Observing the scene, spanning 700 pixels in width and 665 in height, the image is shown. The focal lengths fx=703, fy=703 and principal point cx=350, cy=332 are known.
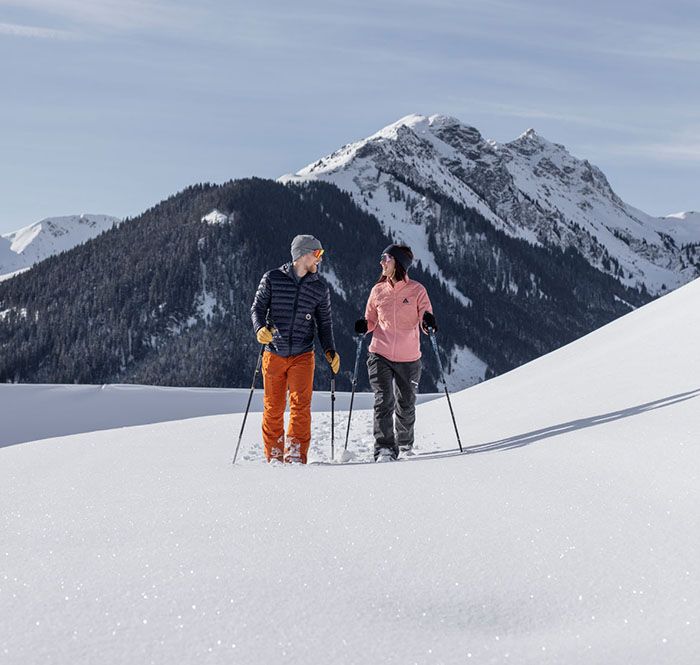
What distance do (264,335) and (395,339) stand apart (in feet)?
4.87

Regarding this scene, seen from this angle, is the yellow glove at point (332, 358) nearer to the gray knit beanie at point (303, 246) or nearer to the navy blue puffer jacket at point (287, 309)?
the navy blue puffer jacket at point (287, 309)

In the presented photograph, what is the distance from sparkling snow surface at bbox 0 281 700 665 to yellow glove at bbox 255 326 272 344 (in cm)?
120

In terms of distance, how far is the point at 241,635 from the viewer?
244 centimetres

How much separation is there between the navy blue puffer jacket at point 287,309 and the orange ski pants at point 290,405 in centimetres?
12

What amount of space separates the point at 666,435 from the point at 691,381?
5.37 ft

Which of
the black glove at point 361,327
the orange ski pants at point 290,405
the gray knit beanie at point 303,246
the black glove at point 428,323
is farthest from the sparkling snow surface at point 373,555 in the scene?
the gray knit beanie at point 303,246

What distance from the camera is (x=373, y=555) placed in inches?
125

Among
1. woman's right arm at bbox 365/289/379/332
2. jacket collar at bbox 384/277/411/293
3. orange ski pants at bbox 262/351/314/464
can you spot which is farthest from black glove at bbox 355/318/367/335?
orange ski pants at bbox 262/351/314/464

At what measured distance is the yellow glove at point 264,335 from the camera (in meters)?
6.51

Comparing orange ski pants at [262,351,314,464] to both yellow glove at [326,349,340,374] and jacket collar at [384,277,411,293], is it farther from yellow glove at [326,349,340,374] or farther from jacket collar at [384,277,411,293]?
jacket collar at [384,277,411,293]

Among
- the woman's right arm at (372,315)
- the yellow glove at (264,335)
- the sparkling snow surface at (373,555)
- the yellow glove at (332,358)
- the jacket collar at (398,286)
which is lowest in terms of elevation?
the sparkling snow surface at (373,555)

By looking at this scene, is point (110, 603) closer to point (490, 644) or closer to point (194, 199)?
point (490, 644)

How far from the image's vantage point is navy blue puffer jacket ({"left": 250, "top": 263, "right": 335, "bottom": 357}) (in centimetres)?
682

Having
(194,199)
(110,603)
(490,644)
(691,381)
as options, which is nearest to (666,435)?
(691,381)
